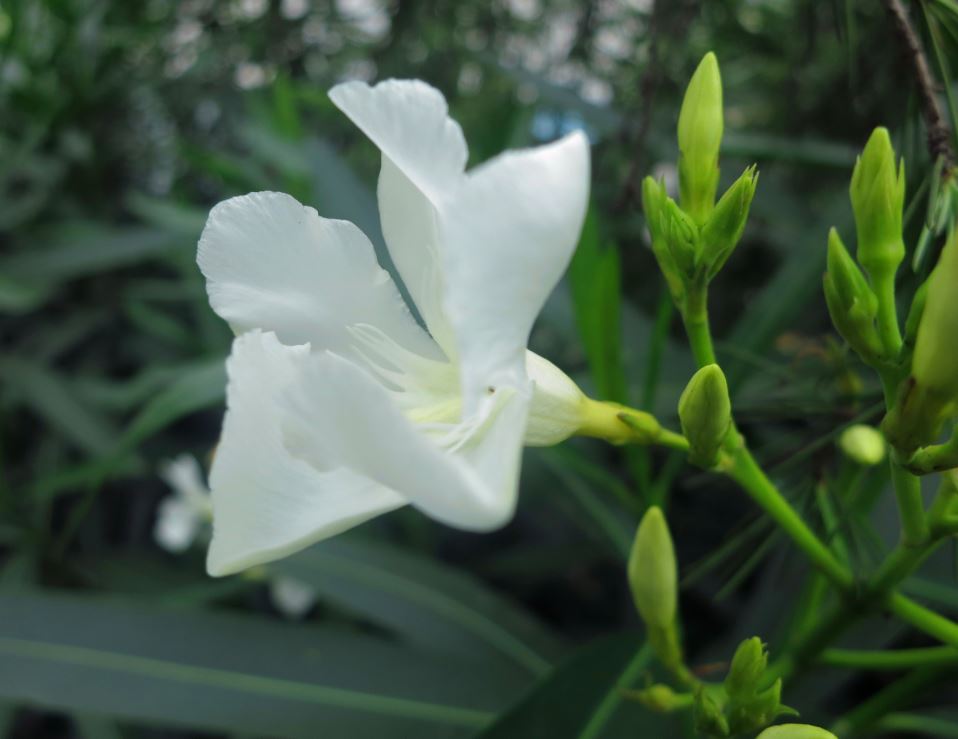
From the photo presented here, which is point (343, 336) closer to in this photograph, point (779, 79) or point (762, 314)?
point (762, 314)

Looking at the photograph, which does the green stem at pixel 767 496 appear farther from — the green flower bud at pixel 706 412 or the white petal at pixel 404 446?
the white petal at pixel 404 446

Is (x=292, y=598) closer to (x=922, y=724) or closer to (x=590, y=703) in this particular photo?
(x=590, y=703)

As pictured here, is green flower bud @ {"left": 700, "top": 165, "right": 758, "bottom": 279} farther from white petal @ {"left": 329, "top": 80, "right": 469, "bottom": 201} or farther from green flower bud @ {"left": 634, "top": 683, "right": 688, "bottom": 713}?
green flower bud @ {"left": 634, "top": 683, "right": 688, "bottom": 713}

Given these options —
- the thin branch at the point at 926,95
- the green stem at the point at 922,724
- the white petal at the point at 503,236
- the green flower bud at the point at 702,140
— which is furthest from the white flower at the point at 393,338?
the green stem at the point at 922,724

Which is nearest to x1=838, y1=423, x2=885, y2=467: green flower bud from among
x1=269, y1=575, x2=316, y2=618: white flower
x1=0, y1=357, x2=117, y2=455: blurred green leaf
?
x1=269, y1=575, x2=316, y2=618: white flower

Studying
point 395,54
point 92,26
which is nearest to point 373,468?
point 395,54

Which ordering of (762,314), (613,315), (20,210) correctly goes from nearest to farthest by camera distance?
(613,315), (762,314), (20,210)
